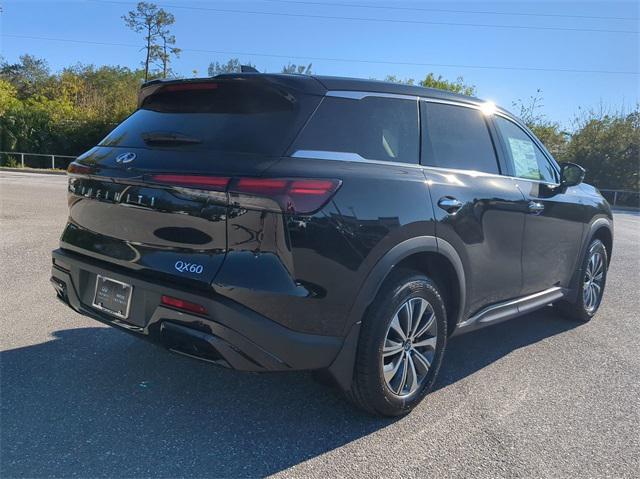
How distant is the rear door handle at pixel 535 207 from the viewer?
4020mm

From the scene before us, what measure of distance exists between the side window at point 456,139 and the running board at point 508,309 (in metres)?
0.99

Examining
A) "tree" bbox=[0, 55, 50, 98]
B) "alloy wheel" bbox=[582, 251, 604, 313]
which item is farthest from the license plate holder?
"tree" bbox=[0, 55, 50, 98]

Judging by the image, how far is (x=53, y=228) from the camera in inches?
332

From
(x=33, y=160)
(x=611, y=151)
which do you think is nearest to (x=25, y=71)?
(x=33, y=160)

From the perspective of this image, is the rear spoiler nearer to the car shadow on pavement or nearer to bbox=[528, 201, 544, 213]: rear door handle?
the car shadow on pavement

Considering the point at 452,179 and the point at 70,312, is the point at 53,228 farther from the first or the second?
the point at 452,179

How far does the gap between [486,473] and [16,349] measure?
10.4 ft

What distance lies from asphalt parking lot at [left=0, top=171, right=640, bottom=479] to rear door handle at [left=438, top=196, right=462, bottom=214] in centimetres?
121

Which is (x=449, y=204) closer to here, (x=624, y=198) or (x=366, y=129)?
(x=366, y=129)

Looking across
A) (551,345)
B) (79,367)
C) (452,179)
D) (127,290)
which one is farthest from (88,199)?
(551,345)

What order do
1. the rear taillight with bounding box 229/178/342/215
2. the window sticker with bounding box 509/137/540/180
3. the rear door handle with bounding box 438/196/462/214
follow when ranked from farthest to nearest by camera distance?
1. the window sticker with bounding box 509/137/540/180
2. the rear door handle with bounding box 438/196/462/214
3. the rear taillight with bounding box 229/178/342/215

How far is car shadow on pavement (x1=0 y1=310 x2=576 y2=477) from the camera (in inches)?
99.2

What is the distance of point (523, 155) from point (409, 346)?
212 cm

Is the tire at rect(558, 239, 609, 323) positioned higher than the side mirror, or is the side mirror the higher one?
the side mirror
